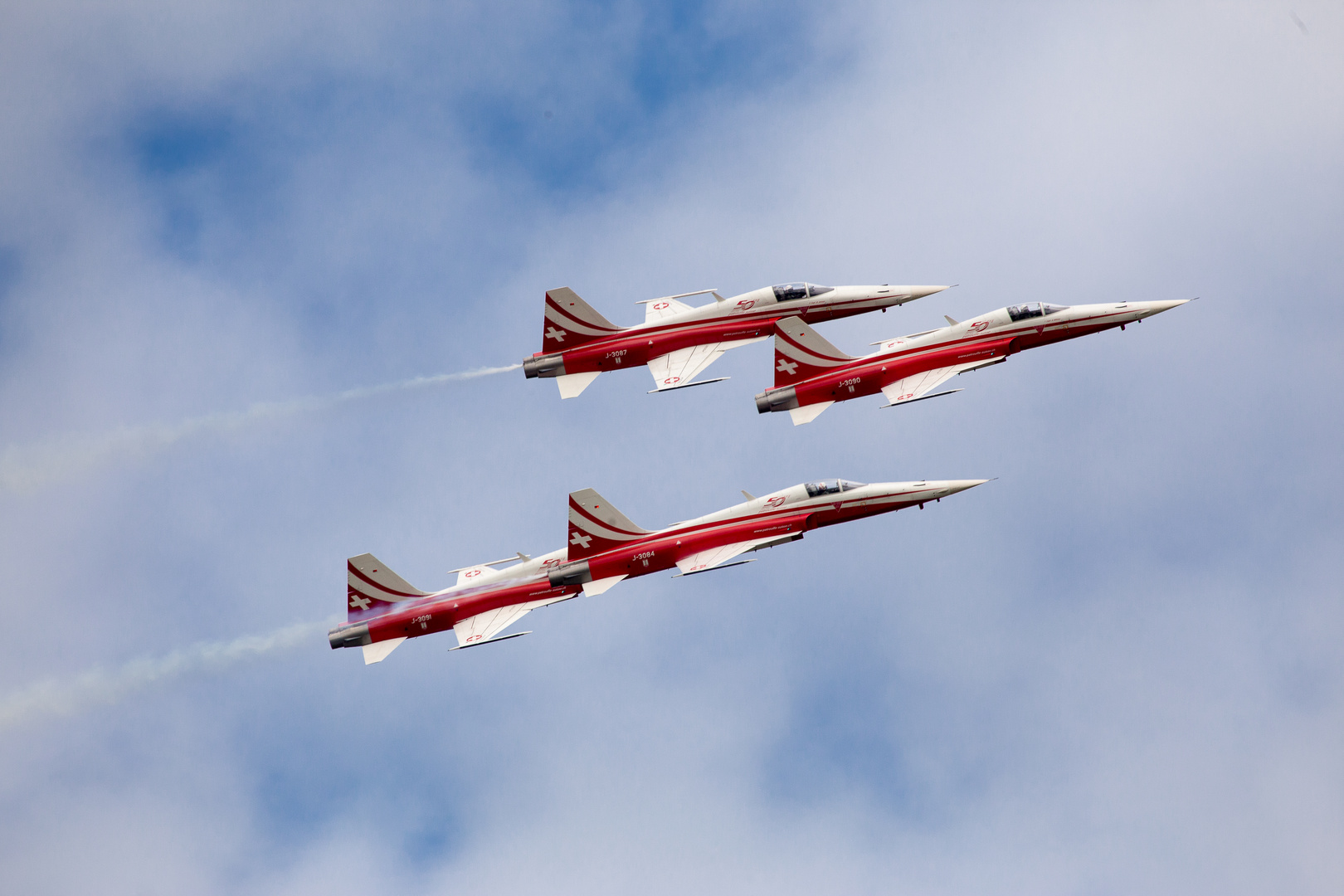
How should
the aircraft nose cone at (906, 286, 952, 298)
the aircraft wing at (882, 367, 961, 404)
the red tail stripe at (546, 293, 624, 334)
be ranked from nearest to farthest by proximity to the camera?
the aircraft wing at (882, 367, 961, 404), the red tail stripe at (546, 293, 624, 334), the aircraft nose cone at (906, 286, 952, 298)

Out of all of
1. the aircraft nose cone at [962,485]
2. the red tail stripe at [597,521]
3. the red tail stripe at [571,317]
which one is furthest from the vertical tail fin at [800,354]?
the red tail stripe at [597,521]

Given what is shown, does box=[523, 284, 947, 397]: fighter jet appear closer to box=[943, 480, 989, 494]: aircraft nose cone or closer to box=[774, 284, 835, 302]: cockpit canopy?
box=[774, 284, 835, 302]: cockpit canopy

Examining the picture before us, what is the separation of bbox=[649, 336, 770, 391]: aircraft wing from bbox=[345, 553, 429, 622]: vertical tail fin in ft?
51.6

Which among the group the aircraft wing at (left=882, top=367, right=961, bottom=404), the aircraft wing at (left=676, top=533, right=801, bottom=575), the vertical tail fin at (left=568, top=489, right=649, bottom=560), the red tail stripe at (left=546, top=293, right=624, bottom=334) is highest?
the red tail stripe at (left=546, top=293, right=624, bottom=334)

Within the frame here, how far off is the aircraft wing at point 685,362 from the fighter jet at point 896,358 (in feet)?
13.2

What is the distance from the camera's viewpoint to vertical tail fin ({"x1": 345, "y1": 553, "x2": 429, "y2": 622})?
3561 inches

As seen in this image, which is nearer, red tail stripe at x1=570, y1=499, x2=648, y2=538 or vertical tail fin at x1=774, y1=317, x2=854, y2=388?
red tail stripe at x1=570, y1=499, x2=648, y2=538

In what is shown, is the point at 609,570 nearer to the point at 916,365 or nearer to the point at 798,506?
the point at 798,506

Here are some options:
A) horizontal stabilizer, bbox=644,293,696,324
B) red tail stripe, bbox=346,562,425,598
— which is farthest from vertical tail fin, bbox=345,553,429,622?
horizontal stabilizer, bbox=644,293,696,324

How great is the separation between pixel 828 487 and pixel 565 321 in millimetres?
16300

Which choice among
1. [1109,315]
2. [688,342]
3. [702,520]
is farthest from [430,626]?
[1109,315]

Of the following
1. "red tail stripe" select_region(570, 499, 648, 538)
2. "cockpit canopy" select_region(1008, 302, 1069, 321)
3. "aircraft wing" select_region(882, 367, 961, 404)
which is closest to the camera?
"red tail stripe" select_region(570, 499, 648, 538)

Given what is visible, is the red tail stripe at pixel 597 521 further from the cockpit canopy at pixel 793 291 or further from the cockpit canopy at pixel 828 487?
the cockpit canopy at pixel 793 291

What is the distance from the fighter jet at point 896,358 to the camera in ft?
307
